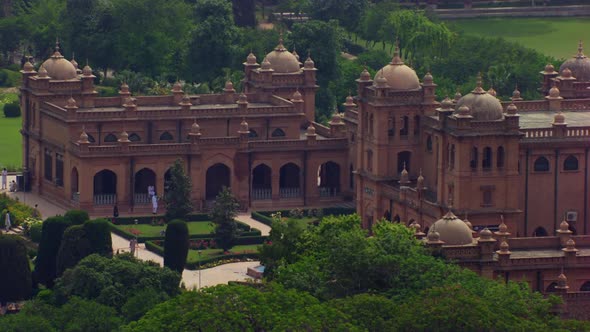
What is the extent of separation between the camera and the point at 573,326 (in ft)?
442

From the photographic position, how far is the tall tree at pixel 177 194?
167625 mm

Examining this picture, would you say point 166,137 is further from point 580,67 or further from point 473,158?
point 473,158

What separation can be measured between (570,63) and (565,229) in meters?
24.1

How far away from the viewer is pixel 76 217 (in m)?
156

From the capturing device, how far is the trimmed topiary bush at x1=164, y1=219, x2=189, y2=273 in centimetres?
15350

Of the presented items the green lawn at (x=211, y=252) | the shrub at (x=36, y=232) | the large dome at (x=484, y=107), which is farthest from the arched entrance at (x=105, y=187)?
the large dome at (x=484, y=107)

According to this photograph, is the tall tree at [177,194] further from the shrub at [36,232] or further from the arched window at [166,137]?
the arched window at [166,137]

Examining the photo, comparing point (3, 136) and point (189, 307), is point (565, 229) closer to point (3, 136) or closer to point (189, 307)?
point (189, 307)

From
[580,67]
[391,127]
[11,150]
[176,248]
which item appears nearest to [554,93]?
[580,67]

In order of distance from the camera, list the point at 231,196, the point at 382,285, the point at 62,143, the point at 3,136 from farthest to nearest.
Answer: the point at 3,136, the point at 62,143, the point at 231,196, the point at 382,285

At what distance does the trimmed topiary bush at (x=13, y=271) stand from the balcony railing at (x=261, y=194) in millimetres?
27668

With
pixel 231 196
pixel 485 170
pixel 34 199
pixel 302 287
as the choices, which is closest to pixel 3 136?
pixel 34 199

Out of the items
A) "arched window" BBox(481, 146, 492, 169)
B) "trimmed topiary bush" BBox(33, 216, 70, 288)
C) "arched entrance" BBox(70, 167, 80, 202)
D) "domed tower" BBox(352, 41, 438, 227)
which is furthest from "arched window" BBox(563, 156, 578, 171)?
"arched entrance" BBox(70, 167, 80, 202)

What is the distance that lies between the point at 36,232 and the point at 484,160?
24.3 meters
